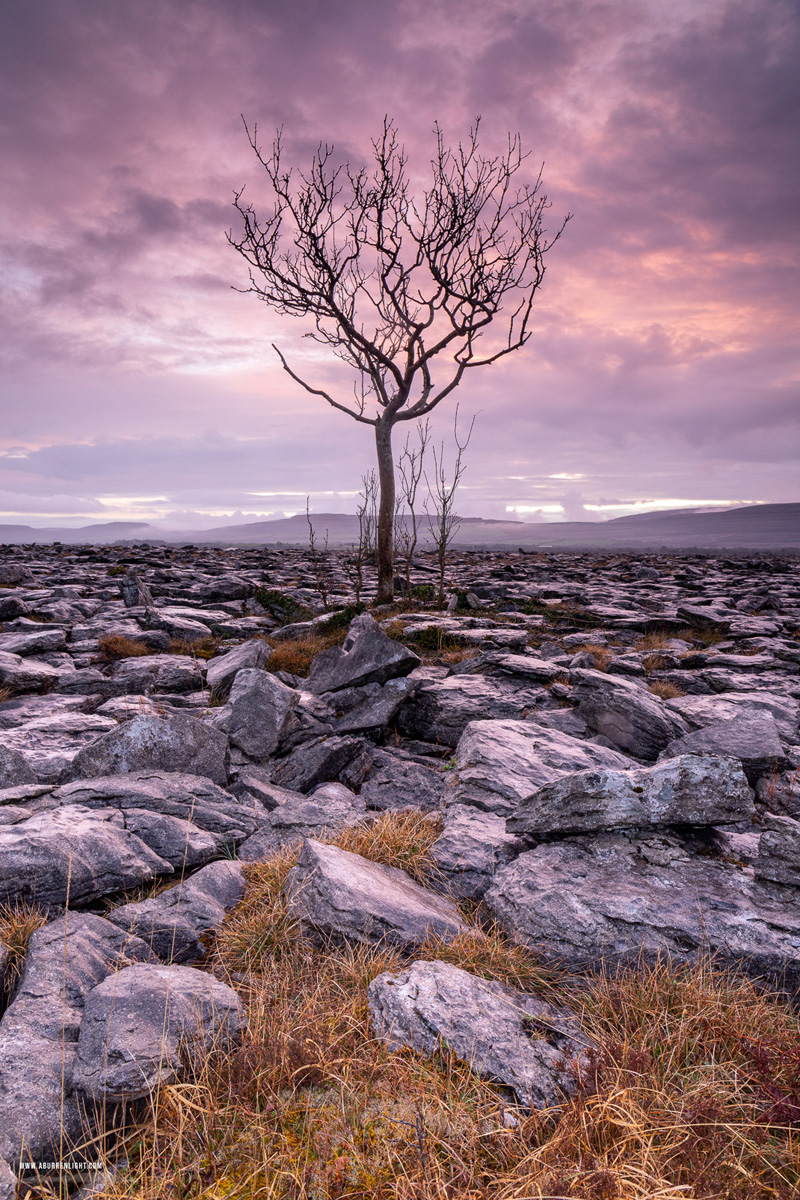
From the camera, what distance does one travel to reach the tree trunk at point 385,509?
16.5 meters

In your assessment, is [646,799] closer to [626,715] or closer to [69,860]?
[626,715]

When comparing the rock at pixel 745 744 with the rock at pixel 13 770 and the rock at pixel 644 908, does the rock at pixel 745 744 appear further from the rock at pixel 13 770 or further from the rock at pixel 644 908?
the rock at pixel 13 770

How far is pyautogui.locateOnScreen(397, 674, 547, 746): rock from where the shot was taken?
7496 millimetres

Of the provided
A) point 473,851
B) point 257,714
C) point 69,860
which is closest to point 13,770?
point 69,860

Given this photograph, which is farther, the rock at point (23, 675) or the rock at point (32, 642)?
the rock at point (32, 642)

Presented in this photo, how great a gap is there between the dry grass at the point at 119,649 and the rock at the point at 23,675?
4.93ft

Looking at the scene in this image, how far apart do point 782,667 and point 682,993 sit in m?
9.05

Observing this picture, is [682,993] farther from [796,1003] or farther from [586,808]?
[586,808]

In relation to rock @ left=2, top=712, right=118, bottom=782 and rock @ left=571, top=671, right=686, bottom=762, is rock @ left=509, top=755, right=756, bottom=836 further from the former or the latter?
rock @ left=2, top=712, right=118, bottom=782

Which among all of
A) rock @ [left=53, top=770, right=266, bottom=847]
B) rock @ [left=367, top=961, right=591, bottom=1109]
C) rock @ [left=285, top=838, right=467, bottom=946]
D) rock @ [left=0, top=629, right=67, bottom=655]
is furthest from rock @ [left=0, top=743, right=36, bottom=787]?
rock @ [left=0, top=629, right=67, bottom=655]

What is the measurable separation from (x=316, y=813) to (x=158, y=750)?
5.23 ft

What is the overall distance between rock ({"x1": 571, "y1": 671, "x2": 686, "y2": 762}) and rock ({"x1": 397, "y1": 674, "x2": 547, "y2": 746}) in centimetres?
85

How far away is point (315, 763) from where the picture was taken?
6254mm

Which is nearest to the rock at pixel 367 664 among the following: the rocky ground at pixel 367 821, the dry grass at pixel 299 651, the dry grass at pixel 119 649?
the rocky ground at pixel 367 821
